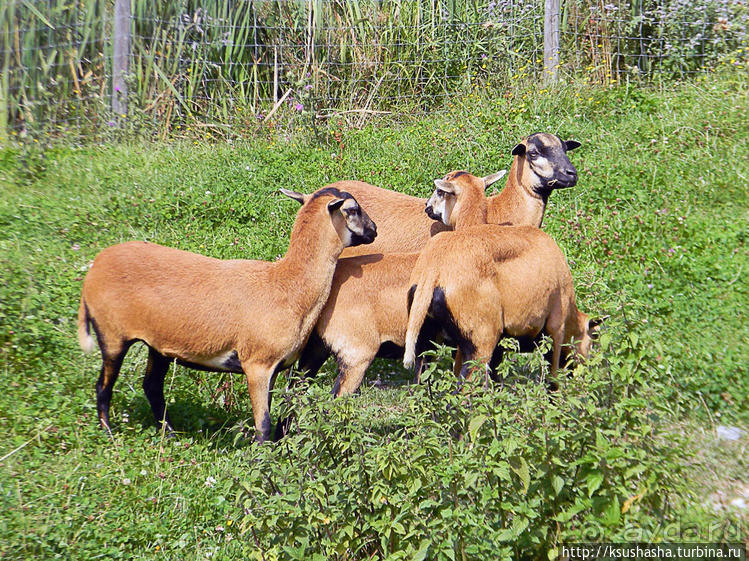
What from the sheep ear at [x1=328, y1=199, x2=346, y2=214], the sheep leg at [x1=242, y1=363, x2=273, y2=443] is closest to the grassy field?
the sheep leg at [x1=242, y1=363, x2=273, y2=443]

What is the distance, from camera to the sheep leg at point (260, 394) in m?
5.39

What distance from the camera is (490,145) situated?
31.2 ft

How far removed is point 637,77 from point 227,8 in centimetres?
583

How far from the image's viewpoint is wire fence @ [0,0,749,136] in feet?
36.0

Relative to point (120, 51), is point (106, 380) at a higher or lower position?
lower

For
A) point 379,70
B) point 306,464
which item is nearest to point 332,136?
point 379,70

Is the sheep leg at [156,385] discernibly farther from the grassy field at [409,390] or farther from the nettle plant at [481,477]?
the nettle plant at [481,477]

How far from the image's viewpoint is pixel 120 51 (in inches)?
428

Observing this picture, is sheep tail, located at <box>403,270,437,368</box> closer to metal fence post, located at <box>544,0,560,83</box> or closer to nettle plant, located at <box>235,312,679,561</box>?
nettle plant, located at <box>235,312,679,561</box>

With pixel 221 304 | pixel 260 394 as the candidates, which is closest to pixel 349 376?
pixel 260 394

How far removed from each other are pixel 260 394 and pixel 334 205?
4.47ft

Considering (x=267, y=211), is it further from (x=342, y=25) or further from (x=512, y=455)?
(x=512, y=455)

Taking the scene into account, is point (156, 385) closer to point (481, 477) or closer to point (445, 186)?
point (445, 186)

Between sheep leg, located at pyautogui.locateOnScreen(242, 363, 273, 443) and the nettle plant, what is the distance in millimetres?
1363
